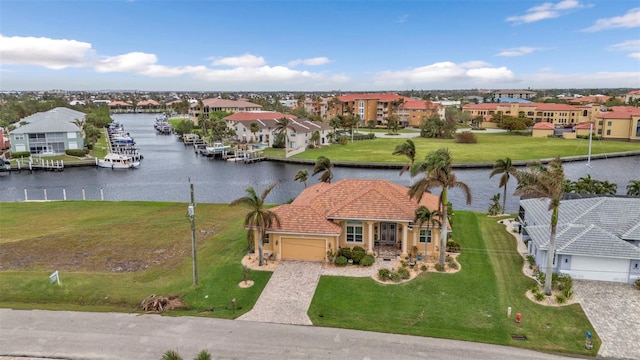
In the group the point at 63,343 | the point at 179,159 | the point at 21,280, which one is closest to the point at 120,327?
the point at 63,343

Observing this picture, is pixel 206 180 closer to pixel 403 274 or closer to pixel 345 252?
pixel 345 252

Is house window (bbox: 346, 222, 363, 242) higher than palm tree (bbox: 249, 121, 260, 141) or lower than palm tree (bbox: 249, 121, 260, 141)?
lower

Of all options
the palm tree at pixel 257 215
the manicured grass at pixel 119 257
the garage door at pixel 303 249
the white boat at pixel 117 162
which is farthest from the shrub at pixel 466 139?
the palm tree at pixel 257 215

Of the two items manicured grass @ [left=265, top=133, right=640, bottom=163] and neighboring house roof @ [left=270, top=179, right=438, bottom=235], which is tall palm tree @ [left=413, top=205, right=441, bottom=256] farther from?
manicured grass @ [left=265, top=133, right=640, bottom=163]

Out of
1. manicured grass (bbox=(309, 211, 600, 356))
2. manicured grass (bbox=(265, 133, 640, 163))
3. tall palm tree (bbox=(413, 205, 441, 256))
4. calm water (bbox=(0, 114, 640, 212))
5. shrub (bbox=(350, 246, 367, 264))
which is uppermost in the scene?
tall palm tree (bbox=(413, 205, 441, 256))

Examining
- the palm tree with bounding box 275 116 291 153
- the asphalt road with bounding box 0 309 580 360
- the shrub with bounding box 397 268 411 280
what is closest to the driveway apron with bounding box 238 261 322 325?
the asphalt road with bounding box 0 309 580 360

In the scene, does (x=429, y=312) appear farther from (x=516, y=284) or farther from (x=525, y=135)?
(x=525, y=135)

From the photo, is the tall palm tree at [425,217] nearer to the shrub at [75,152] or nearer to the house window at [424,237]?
the house window at [424,237]

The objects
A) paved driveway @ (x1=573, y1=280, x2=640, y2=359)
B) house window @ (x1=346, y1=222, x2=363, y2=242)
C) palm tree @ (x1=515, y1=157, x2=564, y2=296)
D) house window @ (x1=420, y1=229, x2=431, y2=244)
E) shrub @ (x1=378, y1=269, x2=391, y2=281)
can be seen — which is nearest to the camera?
paved driveway @ (x1=573, y1=280, x2=640, y2=359)
